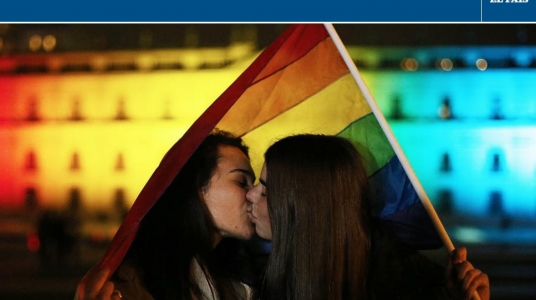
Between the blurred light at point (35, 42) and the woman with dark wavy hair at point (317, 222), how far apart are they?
82 cm

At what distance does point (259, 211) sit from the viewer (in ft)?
7.41

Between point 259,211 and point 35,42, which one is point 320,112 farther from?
point 35,42

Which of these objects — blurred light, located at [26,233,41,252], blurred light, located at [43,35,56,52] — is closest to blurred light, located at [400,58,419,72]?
blurred light, located at [43,35,56,52]

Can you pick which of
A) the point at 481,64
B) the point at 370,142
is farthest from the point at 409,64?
the point at 370,142

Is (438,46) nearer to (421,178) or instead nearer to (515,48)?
(515,48)

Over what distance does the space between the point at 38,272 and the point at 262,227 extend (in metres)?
0.72

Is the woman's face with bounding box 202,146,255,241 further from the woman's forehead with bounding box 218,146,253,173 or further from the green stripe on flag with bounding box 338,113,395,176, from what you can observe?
the green stripe on flag with bounding box 338,113,395,176

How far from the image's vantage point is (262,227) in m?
2.27

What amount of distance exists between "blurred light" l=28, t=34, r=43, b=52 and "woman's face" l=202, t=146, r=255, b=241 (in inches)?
25.5

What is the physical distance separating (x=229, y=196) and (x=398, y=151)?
0.46m

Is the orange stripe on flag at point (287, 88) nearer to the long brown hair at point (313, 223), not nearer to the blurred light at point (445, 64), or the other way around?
the long brown hair at point (313, 223)
